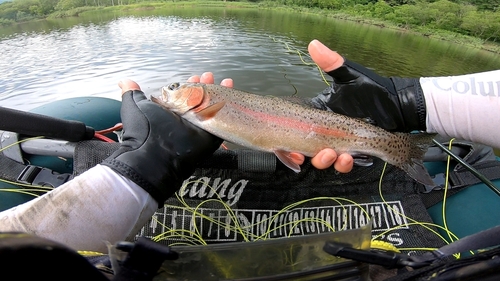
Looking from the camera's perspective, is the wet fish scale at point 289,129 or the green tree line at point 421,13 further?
the green tree line at point 421,13

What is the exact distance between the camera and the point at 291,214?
2551 mm

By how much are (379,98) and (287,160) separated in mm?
1019

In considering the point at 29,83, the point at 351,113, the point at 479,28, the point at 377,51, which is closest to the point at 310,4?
Answer: the point at 479,28

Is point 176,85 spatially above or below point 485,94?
below

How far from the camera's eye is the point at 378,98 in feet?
8.48

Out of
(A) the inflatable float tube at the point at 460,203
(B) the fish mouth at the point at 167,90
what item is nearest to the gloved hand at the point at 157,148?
(B) the fish mouth at the point at 167,90

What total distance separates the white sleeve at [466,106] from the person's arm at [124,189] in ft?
6.44

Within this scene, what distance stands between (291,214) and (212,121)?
3.57 feet

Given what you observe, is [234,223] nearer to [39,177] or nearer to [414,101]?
[39,177]

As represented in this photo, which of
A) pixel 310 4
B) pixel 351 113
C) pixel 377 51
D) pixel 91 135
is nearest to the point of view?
pixel 91 135

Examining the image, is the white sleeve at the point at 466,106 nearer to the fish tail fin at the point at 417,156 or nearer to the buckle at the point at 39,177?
the fish tail fin at the point at 417,156

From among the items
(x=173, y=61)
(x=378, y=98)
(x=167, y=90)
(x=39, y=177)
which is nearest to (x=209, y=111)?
(x=167, y=90)

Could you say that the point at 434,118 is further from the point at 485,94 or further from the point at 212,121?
the point at 212,121

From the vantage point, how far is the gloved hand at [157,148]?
5.83 feet
